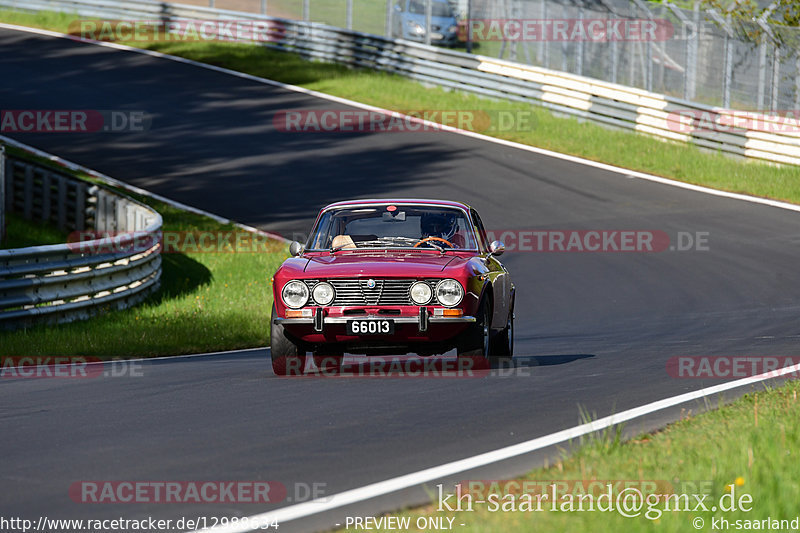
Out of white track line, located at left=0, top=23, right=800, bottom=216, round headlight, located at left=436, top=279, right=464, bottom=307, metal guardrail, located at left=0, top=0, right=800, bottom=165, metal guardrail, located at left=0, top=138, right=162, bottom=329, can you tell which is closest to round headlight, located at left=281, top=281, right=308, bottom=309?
round headlight, located at left=436, top=279, right=464, bottom=307

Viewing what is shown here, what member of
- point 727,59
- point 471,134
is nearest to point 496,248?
point 727,59

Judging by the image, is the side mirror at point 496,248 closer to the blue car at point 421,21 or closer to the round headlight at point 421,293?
the round headlight at point 421,293

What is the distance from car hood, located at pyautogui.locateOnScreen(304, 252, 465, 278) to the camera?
1027 cm

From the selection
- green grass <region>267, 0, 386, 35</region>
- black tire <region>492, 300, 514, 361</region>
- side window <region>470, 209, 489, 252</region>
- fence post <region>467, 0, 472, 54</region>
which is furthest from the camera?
green grass <region>267, 0, 386, 35</region>

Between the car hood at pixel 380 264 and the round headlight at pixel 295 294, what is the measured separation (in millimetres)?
150

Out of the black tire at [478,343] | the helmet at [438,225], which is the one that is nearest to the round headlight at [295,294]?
the black tire at [478,343]

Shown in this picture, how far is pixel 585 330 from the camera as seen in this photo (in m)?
15.9

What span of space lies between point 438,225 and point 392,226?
1.46ft

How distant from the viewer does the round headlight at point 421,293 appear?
10.2 metres

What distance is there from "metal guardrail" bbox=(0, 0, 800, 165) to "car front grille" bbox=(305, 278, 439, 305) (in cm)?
1890

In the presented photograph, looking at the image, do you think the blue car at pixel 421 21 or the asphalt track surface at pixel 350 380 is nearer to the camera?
the asphalt track surface at pixel 350 380

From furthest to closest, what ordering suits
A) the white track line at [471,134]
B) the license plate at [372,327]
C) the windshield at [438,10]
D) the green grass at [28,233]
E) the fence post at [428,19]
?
the windshield at [438,10] → the fence post at [428,19] → the white track line at [471,134] → the green grass at [28,233] → the license plate at [372,327]

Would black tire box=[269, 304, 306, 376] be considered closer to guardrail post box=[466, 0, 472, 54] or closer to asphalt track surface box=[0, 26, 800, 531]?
asphalt track surface box=[0, 26, 800, 531]

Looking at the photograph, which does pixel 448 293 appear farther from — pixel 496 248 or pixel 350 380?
pixel 496 248
